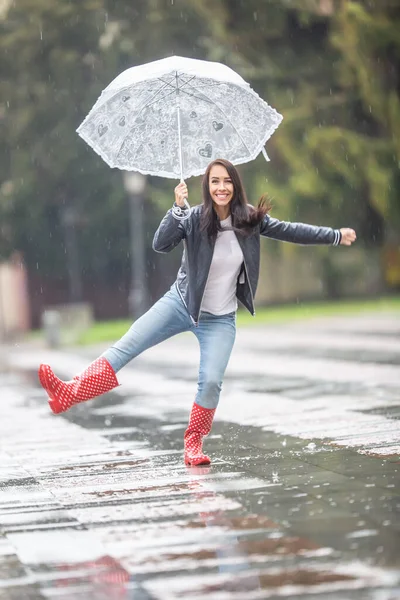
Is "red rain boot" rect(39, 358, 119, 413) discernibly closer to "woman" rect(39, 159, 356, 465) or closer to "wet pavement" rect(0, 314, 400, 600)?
"woman" rect(39, 159, 356, 465)

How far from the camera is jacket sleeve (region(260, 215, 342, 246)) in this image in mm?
7824

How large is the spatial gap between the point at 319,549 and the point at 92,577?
95cm

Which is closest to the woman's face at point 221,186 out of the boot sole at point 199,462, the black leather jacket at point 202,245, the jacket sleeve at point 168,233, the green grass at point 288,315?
the black leather jacket at point 202,245

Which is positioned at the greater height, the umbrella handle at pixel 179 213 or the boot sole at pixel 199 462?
the umbrella handle at pixel 179 213

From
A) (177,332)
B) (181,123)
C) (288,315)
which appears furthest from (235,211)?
(288,315)

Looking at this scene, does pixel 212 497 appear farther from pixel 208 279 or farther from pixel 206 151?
pixel 206 151

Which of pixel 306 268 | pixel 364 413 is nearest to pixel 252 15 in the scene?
pixel 306 268

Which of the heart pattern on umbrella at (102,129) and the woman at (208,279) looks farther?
the heart pattern on umbrella at (102,129)

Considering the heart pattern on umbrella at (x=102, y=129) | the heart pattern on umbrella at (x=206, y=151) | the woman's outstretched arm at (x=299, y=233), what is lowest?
the woman's outstretched arm at (x=299, y=233)

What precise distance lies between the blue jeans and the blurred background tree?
86.2ft

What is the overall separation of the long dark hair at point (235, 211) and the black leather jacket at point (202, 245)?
50mm

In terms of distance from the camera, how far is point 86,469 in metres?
8.16

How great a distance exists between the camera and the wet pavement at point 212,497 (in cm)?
484

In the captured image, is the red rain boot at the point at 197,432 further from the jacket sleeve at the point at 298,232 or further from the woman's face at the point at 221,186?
the woman's face at the point at 221,186
